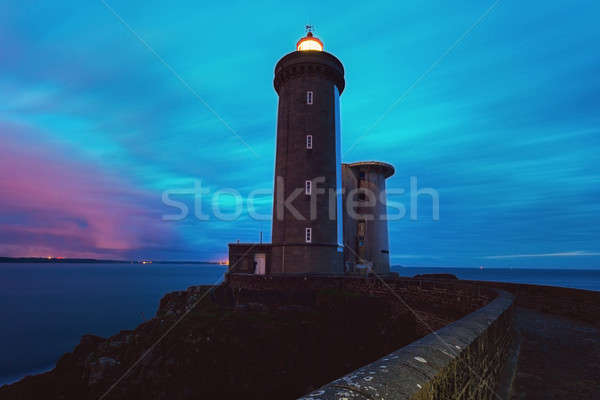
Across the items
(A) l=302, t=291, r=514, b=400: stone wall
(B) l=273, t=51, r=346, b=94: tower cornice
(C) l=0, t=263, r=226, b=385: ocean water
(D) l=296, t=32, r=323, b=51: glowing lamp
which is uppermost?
(D) l=296, t=32, r=323, b=51: glowing lamp

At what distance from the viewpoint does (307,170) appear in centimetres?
2811

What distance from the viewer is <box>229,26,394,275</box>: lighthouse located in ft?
90.5

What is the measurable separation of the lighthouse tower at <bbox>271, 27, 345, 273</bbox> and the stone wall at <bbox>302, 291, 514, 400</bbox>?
74.4 ft

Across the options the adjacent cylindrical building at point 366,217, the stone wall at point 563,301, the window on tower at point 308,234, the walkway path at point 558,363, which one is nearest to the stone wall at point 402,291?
the stone wall at point 563,301

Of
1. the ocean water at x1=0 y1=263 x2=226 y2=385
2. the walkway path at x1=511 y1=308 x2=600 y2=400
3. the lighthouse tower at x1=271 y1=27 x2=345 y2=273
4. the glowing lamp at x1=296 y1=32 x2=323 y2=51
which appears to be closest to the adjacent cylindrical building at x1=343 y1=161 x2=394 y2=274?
the lighthouse tower at x1=271 y1=27 x2=345 y2=273

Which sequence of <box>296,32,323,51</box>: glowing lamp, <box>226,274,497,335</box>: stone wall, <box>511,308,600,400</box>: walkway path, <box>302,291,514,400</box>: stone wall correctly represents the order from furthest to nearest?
<box>296,32,323,51</box>: glowing lamp → <box>226,274,497,335</box>: stone wall → <box>511,308,600,400</box>: walkway path → <box>302,291,514,400</box>: stone wall

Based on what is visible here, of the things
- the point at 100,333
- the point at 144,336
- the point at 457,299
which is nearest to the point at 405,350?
the point at 457,299

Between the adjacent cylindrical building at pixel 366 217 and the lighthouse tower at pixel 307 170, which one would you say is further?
the adjacent cylindrical building at pixel 366 217

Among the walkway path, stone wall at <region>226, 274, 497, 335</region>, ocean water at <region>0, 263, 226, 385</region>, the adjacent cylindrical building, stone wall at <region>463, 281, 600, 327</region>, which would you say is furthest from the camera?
the adjacent cylindrical building

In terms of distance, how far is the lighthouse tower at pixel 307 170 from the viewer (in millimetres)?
27578

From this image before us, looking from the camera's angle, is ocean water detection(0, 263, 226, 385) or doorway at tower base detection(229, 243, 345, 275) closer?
doorway at tower base detection(229, 243, 345, 275)

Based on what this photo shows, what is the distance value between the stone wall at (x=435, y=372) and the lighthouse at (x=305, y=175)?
74.2 ft

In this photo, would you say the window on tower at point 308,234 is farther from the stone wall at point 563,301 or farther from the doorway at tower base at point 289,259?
the stone wall at point 563,301

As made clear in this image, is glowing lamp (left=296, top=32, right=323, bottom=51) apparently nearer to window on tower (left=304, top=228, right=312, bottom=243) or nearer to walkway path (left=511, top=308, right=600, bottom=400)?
window on tower (left=304, top=228, right=312, bottom=243)
